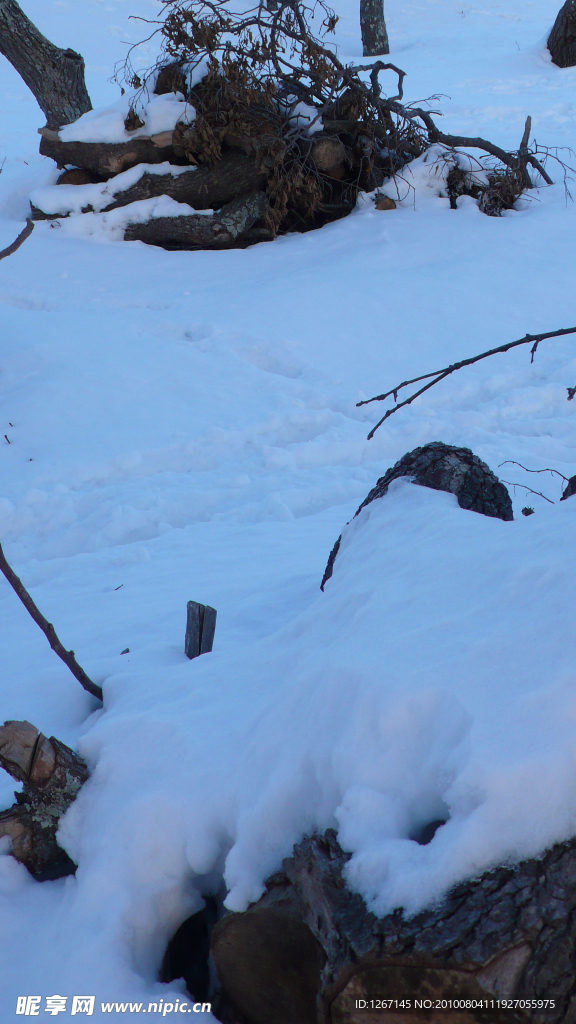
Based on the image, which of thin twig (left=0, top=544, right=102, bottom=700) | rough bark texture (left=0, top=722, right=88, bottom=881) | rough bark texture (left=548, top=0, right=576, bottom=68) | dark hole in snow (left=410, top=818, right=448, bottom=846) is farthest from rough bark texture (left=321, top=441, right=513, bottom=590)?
rough bark texture (left=548, top=0, right=576, bottom=68)

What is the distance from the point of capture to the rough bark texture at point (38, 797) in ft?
5.45

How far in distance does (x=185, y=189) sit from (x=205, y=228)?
1.48 ft

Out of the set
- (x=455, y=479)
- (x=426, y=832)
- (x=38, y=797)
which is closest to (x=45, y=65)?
(x=455, y=479)

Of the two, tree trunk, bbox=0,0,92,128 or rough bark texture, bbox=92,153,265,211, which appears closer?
rough bark texture, bbox=92,153,265,211

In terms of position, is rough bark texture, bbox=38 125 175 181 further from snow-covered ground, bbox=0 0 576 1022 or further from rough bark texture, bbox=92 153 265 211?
snow-covered ground, bbox=0 0 576 1022

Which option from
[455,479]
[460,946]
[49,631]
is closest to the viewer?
[460,946]

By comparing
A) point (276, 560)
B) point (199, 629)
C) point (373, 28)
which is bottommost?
point (276, 560)

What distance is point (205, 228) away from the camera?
6.87 metres

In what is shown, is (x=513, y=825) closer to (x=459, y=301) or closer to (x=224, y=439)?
(x=224, y=439)

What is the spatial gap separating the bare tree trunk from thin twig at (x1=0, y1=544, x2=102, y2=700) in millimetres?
13978

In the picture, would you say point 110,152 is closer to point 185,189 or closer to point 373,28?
point 185,189

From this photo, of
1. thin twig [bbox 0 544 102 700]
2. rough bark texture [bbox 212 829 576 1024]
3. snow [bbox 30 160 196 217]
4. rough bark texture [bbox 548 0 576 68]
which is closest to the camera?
rough bark texture [bbox 212 829 576 1024]

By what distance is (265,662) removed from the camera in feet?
6.30

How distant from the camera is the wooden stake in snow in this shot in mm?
2254
